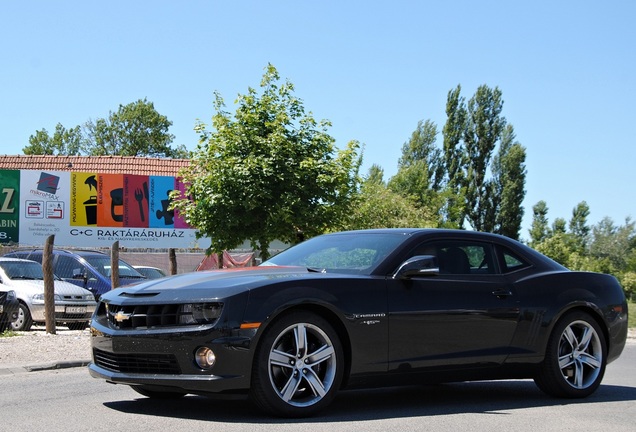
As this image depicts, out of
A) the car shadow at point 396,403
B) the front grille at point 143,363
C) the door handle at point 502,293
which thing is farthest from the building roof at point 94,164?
the front grille at point 143,363

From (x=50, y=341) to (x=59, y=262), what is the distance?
6.50m

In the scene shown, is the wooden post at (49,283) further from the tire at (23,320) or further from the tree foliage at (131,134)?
the tree foliage at (131,134)

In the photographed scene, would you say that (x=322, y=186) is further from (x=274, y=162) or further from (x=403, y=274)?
(x=403, y=274)

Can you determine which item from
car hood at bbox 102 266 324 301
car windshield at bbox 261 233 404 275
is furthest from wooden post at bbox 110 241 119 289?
car hood at bbox 102 266 324 301

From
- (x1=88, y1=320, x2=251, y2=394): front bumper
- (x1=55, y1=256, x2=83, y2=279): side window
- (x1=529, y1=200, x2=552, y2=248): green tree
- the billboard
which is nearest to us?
(x1=88, y1=320, x2=251, y2=394): front bumper

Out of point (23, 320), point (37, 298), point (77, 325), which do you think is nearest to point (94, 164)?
point (77, 325)

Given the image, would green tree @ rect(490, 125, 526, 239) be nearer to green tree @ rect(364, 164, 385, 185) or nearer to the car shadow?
green tree @ rect(364, 164, 385, 185)

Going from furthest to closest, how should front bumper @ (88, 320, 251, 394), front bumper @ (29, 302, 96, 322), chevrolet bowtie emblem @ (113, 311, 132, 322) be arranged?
front bumper @ (29, 302, 96, 322), chevrolet bowtie emblem @ (113, 311, 132, 322), front bumper @ (88, 320, 251, 394)

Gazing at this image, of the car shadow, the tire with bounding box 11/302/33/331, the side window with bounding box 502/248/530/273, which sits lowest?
the car shadow

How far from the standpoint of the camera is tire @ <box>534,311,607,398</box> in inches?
312

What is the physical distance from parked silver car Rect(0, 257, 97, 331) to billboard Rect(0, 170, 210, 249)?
21823 mm

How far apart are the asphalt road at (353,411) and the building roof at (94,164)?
35.9 m

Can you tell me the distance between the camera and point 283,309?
6430 mm

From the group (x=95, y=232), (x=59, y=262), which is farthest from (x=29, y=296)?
(x=95, y=232)
